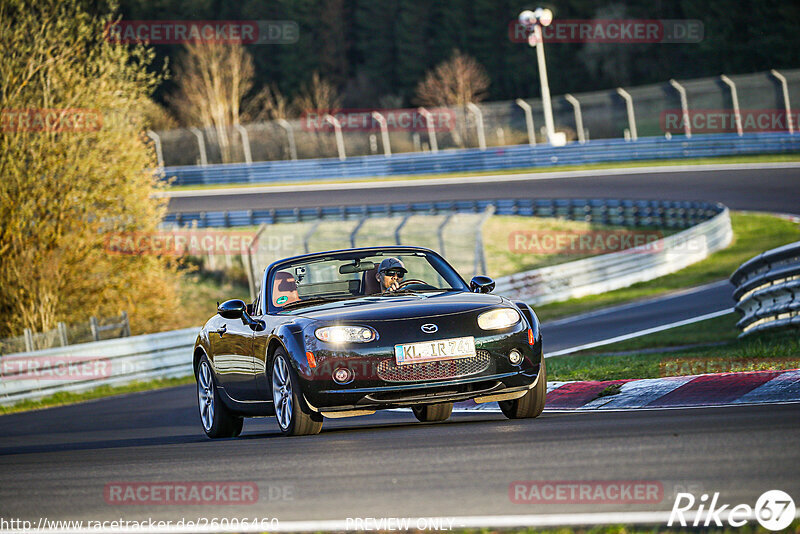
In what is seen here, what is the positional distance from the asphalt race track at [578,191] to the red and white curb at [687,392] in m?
24.8

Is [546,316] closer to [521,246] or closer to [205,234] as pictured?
[521,246]

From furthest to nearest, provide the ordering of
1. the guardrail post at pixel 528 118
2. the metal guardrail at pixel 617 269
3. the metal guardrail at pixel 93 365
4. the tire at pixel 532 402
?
the guardrail post at pixel 528 118 → the metal guardrail at pixel 617 269 → the metal guardrail at pixel 93 365 → the tire at pixel 532 402

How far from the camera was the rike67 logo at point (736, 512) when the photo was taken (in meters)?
4.62

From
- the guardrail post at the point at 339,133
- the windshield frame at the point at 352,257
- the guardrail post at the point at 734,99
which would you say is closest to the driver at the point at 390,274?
the windshield frame at the point at 352,257

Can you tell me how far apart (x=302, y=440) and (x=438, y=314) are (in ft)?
4.18

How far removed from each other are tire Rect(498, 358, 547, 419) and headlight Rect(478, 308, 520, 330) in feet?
1.44

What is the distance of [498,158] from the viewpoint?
48.1m

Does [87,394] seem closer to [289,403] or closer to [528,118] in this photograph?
[289,403]

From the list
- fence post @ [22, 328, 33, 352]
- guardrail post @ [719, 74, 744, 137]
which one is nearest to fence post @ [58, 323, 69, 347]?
fence post @ [22, 328, 33, 352]

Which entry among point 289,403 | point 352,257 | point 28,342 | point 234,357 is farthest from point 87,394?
point 289,403

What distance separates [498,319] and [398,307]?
708mm

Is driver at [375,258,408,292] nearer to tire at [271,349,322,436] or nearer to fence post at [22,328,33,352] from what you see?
tire at [271,349,322,436]

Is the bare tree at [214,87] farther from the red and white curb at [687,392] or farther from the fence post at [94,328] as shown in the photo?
the red and white curb at [687,392]

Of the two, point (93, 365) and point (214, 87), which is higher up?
point (214, 87)
